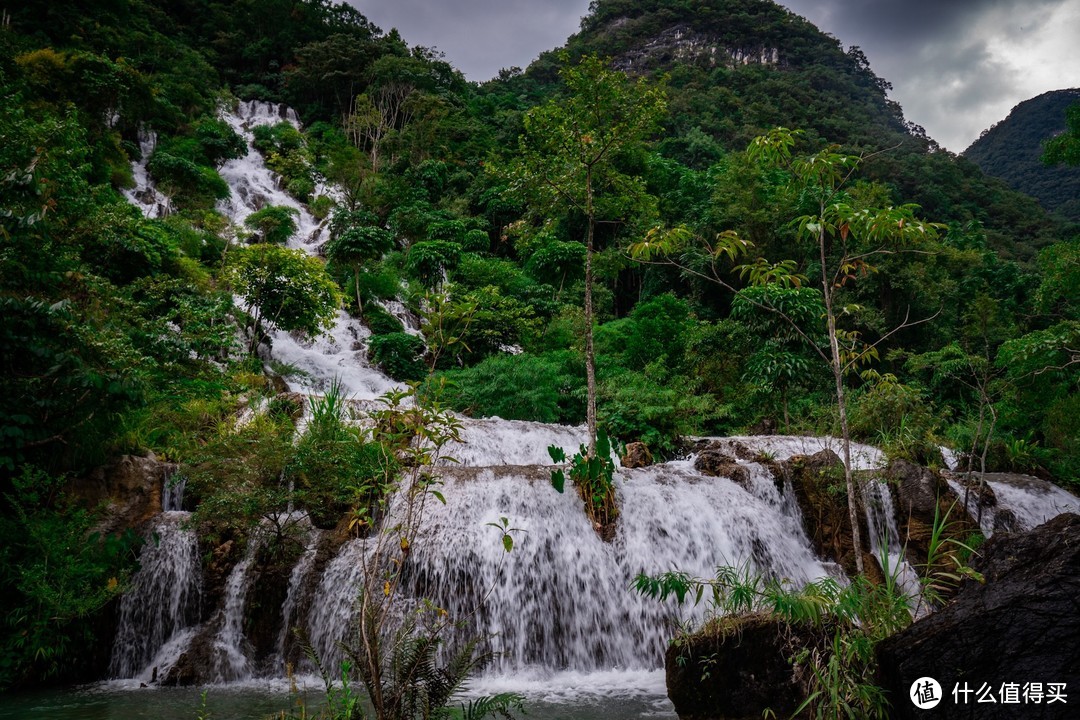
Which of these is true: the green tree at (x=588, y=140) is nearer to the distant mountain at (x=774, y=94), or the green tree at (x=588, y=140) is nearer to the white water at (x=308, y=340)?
the distant mountain at (x=774, y=94)

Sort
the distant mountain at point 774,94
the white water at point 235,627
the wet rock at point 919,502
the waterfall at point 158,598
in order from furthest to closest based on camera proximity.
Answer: the distant mountain at point 774,94 < the wet rock at point 919,502 < the waterfall at point 158,598 < the white water at point 235,627

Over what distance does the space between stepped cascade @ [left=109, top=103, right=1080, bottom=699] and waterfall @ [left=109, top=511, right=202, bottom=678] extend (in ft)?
0.04

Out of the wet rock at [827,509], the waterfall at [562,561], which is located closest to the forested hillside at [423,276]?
the waterfall at [562,561]

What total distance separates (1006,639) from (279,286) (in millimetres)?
14093

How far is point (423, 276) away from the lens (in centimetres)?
2098

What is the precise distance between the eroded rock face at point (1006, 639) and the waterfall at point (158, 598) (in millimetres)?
6779

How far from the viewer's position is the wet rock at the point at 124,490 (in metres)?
6.40

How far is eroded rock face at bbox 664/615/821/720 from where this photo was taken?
3676 millimetres

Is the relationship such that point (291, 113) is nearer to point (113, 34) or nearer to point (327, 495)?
point (113, 34)

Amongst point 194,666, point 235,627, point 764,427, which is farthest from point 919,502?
point 194,666

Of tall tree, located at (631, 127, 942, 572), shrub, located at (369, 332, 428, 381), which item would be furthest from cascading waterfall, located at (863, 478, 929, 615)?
shrub, located at (369, 332, 428, 381)

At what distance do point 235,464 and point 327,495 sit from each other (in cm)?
117

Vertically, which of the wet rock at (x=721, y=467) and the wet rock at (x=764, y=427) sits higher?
the wet rock at (x=764, y=427)

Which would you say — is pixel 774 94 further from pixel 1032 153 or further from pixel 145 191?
pixel 145 191
